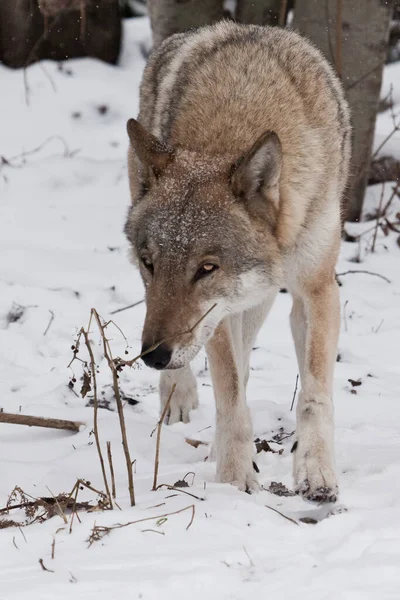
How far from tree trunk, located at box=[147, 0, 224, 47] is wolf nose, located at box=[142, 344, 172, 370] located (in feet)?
16.0

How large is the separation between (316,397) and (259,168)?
3.54 feet

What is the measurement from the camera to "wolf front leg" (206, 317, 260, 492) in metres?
3.87

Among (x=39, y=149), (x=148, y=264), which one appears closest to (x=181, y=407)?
(x=148, y=264)

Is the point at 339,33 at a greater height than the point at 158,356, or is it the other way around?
the point at 339,33

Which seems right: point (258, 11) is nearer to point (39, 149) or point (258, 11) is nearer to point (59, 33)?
point (39, 149)

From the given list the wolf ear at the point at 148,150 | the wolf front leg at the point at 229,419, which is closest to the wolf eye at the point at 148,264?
the wolf ear at the point at 148,150

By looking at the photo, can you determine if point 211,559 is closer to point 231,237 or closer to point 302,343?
point 231,237

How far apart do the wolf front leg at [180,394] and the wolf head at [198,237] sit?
119 cm

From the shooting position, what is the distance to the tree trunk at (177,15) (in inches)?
304

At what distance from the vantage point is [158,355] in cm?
338

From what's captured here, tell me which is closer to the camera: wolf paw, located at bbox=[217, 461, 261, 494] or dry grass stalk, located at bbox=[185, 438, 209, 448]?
wolf paw, located at bbox=[217, 461, 261, 494]

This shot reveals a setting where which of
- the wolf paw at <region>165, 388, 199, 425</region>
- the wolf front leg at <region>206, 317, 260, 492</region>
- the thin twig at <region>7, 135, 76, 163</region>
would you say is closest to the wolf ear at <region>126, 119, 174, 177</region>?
the wolf front leg at <region>206, 317, 260, 492</region>

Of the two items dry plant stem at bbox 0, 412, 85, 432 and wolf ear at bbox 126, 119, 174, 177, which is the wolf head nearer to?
wolf ear at bbox 126, 119, 174, 177

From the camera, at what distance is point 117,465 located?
4133mm
